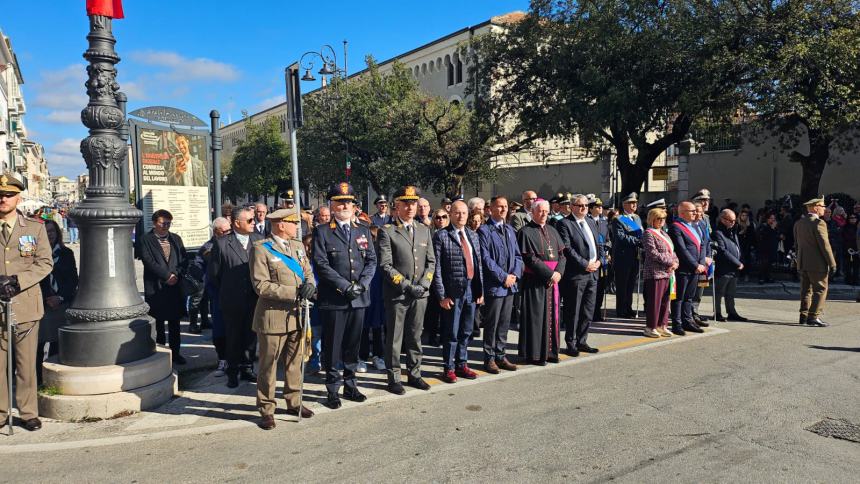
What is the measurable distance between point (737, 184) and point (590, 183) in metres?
6.76

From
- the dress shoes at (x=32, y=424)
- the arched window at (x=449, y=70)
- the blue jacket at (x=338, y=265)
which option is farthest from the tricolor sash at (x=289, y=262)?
the arched window at (x=449, y=70)

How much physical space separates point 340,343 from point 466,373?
61.3 inches

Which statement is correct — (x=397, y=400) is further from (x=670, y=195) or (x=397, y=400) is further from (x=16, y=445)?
(x=670, y=195)

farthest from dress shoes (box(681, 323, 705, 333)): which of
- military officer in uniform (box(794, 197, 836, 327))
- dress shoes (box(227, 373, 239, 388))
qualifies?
dress shoes (box(227, 373, 239, 388))

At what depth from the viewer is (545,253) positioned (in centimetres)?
705

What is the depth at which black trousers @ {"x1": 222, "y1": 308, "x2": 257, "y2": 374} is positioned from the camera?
6.24 meters

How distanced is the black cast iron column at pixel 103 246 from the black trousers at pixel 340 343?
1789 millimetres

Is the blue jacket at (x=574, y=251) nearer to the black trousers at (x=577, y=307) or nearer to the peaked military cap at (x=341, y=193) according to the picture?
the black trousers at (x=577, y=307)

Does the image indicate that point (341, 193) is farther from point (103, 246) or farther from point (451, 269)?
point (103, 246)

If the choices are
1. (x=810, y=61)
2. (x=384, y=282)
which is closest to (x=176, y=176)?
(x=384, y=282)

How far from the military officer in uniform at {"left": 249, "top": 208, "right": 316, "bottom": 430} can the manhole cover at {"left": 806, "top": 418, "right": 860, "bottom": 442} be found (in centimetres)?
427

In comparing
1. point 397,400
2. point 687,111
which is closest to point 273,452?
point 397,400

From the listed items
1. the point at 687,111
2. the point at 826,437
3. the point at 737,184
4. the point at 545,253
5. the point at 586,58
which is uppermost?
the point at 586,58

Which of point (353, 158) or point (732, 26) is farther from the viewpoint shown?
point (353, 158)
